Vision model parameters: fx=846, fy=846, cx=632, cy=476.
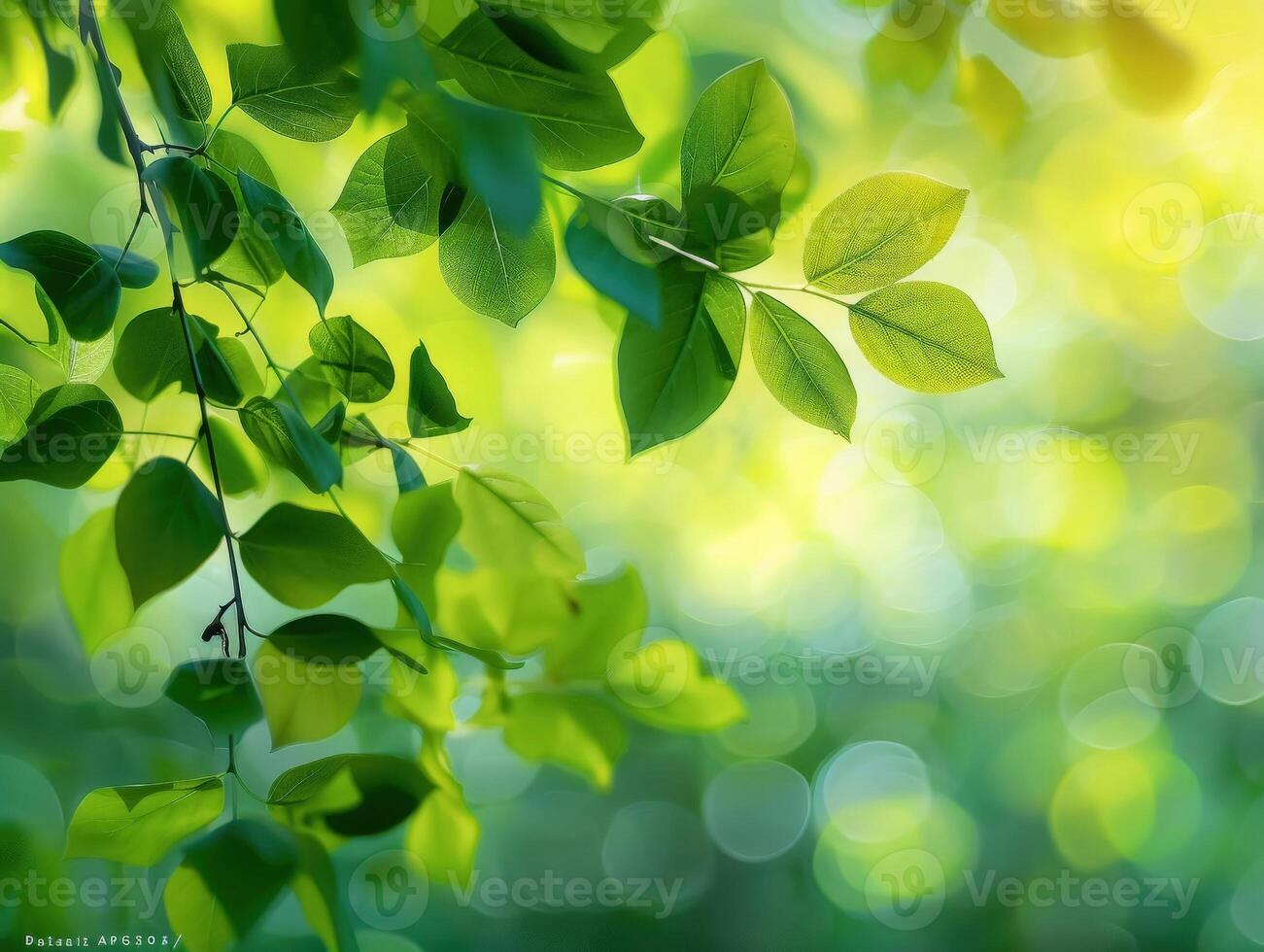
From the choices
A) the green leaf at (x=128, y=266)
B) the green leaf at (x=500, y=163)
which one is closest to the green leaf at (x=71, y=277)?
the green leaf at (x=128, y=266)

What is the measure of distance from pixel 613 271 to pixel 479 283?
0.05 meters

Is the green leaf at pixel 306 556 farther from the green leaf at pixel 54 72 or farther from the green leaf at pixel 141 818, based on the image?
the green leaf at pixel 54 72

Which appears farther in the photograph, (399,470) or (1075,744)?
(1075,744)

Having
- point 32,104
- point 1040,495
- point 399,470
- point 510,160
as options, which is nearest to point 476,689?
point 399,470

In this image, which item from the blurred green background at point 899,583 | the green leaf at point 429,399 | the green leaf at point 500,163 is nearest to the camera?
the green leaf at point 500,163

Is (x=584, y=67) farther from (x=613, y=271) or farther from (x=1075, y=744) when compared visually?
(x=1075, y=744)

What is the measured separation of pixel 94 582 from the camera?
0.68 feet

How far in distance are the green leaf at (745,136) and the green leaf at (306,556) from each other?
4.4 inches

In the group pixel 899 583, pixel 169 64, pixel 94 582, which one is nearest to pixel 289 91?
pixel 169 64

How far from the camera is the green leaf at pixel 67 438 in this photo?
193 millimetres

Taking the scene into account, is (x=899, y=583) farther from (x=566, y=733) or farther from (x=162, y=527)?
(x=162, y=527)

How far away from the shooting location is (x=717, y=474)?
628 mm

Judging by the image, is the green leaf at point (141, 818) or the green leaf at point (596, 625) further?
the green leaf at point (596, 625)

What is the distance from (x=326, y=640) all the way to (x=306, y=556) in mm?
23
